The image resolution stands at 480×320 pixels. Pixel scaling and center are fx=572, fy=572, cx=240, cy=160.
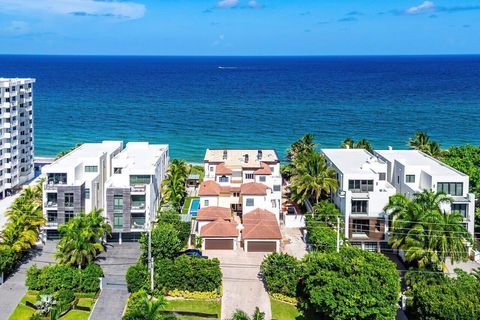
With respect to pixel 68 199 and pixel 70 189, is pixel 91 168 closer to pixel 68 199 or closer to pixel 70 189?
pixel 70 189

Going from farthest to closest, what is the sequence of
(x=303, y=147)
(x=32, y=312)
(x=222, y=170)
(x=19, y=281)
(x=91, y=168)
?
1. (x=303, y=147)
2. (x=222, y=170)
3. (x=91, y=168)
4. (x=19, y=281)
5. (x=32, y=312)

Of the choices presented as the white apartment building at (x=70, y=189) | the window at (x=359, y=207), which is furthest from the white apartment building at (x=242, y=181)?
the white apartment building at (x=70, y=189)

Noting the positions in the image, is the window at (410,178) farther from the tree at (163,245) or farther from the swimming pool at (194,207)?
the tree at (163,245)

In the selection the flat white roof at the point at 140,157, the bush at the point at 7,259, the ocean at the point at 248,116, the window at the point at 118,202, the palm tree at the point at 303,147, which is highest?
the ocean at the point at 248,116

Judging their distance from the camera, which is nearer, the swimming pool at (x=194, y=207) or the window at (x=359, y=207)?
the window at (x=359, y=207)

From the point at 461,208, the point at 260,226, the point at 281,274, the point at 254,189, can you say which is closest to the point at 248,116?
the point at 254,189

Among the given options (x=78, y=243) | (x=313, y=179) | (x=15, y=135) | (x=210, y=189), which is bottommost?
(x=78, y=243)

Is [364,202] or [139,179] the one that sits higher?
[139,179]
